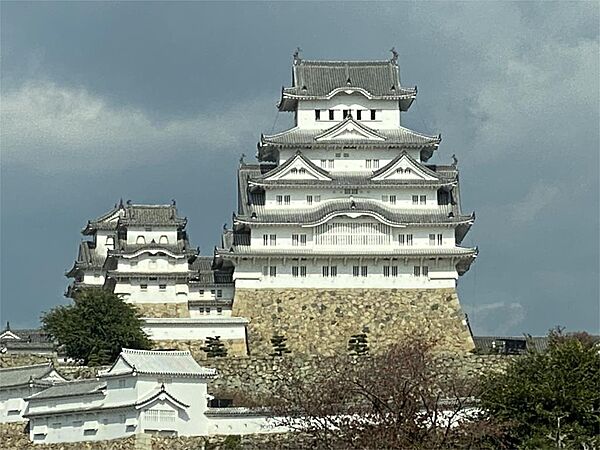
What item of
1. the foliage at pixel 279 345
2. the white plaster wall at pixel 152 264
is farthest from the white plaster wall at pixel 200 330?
the white plaster wall at pixel 152 264

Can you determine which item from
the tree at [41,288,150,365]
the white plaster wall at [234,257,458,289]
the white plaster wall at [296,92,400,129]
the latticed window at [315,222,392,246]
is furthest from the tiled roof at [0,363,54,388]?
the white plaster wall at [296,92,400,129]

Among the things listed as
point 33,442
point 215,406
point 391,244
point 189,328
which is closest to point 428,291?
point 391,244

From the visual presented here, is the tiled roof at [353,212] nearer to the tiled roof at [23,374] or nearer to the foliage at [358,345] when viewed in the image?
the foliage at [358,345]

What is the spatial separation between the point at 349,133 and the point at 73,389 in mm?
19618

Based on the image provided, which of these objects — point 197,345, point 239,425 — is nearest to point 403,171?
point 197,345

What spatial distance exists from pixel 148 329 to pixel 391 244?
999cm

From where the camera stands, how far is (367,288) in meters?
60.2

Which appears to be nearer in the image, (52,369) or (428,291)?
(52,369)

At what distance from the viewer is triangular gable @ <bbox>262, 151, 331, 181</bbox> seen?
61.8 meters

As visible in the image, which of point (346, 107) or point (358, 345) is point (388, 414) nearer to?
point (358, 345)

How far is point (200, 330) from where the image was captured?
58.9 meters

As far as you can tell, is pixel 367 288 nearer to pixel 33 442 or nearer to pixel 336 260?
pixel 336 260

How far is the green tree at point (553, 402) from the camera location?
133 ft

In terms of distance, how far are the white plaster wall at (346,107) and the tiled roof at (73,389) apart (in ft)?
64.5
